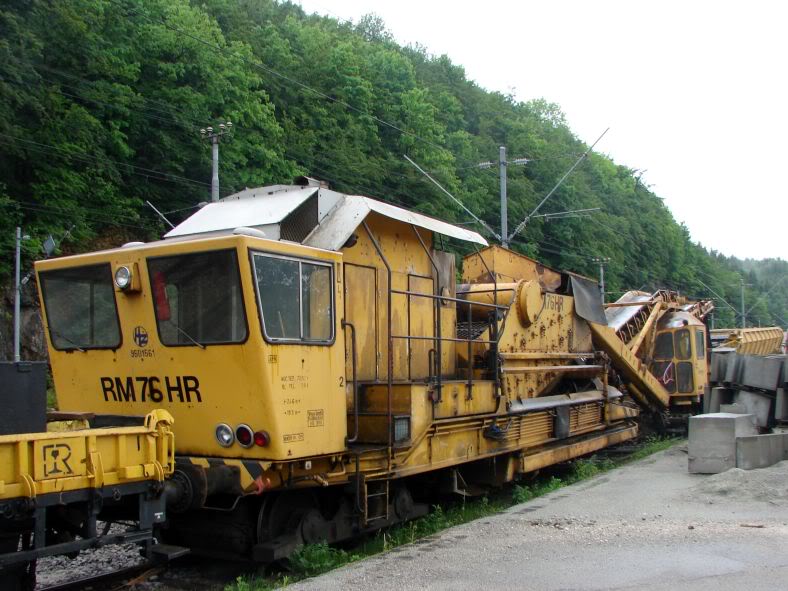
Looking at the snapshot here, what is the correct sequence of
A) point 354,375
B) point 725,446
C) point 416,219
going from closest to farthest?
point 354,375 → point 416,219 → point 725,446

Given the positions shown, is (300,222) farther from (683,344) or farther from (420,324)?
(683,344)

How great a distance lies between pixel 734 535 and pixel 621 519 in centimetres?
126

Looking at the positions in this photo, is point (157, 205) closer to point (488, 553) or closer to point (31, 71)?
point (31, 71)

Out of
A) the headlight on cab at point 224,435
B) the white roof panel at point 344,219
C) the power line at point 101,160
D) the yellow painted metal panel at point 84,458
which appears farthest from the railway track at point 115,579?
the power line at point 101,160

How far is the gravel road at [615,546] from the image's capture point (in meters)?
5.98

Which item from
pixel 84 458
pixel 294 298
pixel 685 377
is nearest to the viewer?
pixel 84 458

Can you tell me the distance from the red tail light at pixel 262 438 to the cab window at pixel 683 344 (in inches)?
511

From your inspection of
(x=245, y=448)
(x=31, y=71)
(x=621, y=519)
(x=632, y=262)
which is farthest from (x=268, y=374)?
Answer: (x=632, y=262)

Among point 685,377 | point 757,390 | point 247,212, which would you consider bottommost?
point 757,390

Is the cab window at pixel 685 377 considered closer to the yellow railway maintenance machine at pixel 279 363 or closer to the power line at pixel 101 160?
the yellow railway maintenance machine at pixel 279 363

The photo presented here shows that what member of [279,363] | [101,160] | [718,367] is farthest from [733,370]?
[101,160]

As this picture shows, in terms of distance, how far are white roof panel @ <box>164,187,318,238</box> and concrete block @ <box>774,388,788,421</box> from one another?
31.8ft

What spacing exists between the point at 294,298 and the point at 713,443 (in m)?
7.05

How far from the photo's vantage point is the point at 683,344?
1722cm
